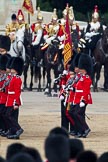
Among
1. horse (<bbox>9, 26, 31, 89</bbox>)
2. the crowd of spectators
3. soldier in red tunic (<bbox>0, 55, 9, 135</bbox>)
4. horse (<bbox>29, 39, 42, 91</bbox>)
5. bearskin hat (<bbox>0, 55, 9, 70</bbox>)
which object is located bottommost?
horse (<bbox>29, 39, 42, 91</bbox>)

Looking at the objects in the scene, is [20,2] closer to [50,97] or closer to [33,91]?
[33,91]

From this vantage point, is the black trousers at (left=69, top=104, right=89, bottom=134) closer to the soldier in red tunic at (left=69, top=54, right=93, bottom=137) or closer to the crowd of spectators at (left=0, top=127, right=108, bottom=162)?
the soldier in red tunic at (left=69, top=54, right=93, bottom=137)

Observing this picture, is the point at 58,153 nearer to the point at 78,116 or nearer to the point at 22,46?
the point at 78,116

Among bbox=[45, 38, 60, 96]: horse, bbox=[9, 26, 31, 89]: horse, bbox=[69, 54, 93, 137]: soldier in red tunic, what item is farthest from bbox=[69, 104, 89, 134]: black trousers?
bbox=[9, 26, 31, 89]: horse

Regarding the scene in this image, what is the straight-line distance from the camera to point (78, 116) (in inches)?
698

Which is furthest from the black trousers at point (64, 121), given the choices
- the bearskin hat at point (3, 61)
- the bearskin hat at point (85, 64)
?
the bearskin hat at point (3, 61)

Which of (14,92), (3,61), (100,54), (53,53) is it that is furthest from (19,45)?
(14,92)

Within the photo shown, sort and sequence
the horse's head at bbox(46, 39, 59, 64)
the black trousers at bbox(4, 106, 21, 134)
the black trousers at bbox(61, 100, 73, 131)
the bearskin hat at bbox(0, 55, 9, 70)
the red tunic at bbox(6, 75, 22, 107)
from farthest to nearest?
the horse's head at bbox(46, 39, 59, 64), the bearskin hat at bbox(0, 55, 9, 70), the black trousers at bbox(61, 100, 73, 131), the black trousers at bbox(4, 106, 21, 134), the red tunic at bbox(6, 75, 22, 107)

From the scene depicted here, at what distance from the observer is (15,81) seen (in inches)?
688

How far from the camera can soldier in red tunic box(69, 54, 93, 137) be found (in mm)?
17531

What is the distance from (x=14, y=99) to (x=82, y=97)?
3.69ft

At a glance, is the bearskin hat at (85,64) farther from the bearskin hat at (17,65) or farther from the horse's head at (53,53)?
the horse's head at (53,53)

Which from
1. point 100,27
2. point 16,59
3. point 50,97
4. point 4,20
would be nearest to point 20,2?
point 4,20

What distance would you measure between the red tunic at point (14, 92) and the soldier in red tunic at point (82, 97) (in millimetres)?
935
